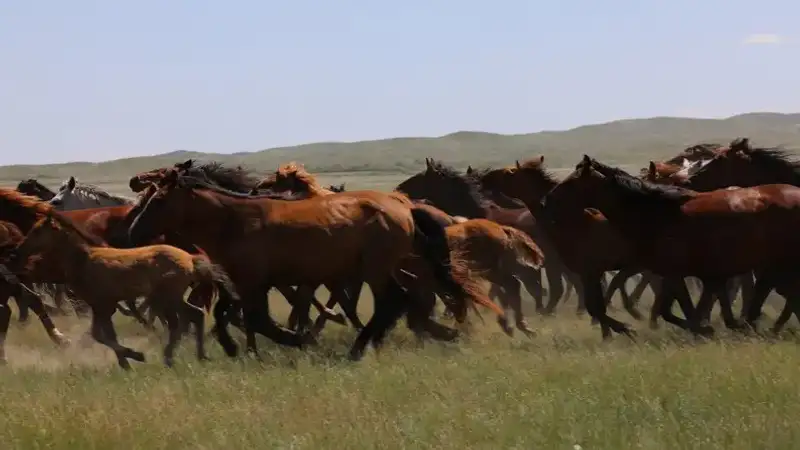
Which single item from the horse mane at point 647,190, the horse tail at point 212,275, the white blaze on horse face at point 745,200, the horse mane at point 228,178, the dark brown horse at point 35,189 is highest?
the horse mane at point 228,178

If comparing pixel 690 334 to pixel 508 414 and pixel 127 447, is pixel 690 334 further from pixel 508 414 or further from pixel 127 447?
pixel 127 447

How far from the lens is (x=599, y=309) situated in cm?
1025

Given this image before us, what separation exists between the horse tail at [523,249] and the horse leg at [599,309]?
155cm

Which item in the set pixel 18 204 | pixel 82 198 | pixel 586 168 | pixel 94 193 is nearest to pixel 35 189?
pixel 82 198

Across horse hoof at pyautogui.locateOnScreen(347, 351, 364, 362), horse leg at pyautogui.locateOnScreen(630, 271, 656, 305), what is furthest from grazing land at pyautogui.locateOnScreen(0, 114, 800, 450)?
horse leg at pyautogui.locateOnScreen(630, 271, 656, 305)

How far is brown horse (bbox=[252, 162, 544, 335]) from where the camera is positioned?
39.3ft

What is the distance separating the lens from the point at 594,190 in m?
10.6

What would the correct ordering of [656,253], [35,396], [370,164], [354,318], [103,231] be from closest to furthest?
Answer: 1. [35,396]
2. [656,253]
3. [354,318]
4. [103,231]
5. [370,164]

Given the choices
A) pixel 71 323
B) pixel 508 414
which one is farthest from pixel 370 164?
pixel 508 414

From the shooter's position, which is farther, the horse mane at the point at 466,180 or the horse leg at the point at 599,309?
the horse mane at the point at 466,180

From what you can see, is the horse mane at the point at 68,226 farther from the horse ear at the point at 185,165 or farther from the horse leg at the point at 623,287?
the horse leg at the point at 623,287

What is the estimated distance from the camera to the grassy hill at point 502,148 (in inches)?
4419

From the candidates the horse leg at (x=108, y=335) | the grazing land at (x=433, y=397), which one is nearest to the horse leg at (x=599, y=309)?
the grazing land at (x=433, y=397)

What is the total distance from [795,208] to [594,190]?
1.87 meters
